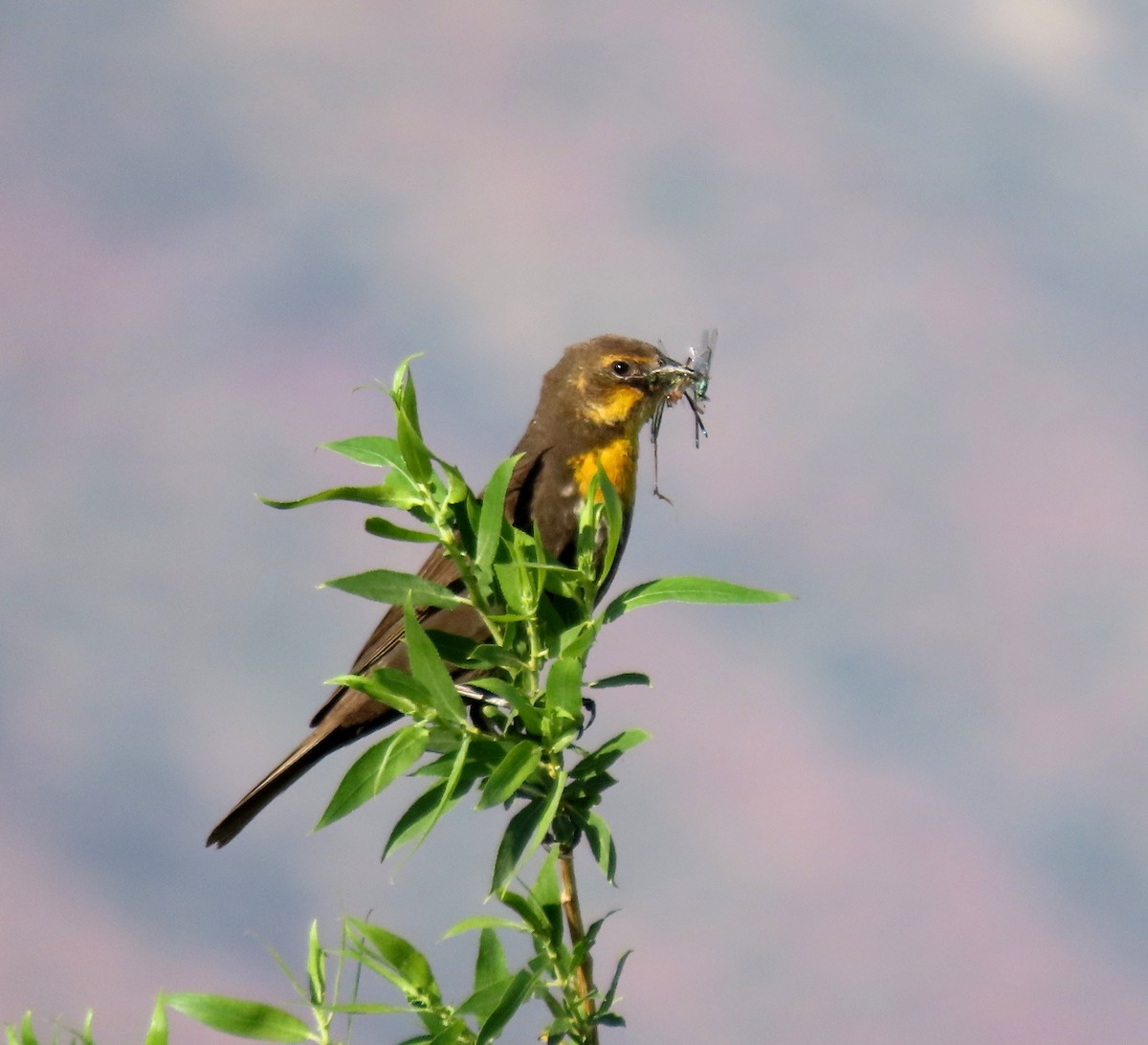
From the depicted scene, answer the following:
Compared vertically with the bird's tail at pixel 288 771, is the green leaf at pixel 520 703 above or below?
below

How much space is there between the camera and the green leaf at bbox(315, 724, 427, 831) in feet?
10.8

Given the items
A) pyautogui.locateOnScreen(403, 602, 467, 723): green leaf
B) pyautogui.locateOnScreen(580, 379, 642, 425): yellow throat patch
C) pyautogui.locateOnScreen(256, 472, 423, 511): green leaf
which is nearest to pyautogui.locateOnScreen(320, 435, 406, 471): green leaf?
pyautogui.locateOnScreen(256, 472, 423, 511): green leaf

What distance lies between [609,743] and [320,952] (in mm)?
816

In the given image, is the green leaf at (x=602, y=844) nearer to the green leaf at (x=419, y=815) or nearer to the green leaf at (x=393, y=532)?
the green leaf at (x=419, y=815)

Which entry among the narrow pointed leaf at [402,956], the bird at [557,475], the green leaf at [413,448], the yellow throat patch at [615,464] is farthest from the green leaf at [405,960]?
the yellow throat patch at [615,464]

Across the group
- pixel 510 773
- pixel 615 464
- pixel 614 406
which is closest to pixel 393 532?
pixel 510 773

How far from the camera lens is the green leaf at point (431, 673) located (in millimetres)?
Answer: 3166

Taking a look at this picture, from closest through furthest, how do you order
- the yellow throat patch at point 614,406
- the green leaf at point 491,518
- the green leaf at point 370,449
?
the green leaf at point 491,518 < the green leaf at point 370,449 < the yellow throat patch at point 614,406

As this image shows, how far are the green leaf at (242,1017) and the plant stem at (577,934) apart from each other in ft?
2.04

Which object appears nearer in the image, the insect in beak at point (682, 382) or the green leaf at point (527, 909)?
the green leaf at point (527, 909)

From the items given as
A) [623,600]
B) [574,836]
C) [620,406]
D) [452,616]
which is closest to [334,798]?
[574,836]

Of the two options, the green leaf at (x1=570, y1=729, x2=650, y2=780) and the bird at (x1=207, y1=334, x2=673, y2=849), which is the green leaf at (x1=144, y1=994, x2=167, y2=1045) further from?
the bird at (x1=207, y1=334, x2=673, y2=849)

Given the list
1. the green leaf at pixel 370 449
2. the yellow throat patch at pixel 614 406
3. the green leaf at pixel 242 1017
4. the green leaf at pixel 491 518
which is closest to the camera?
the green leaf at pixel 242 1017

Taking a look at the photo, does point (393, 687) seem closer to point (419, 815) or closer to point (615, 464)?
point (419, 815)
